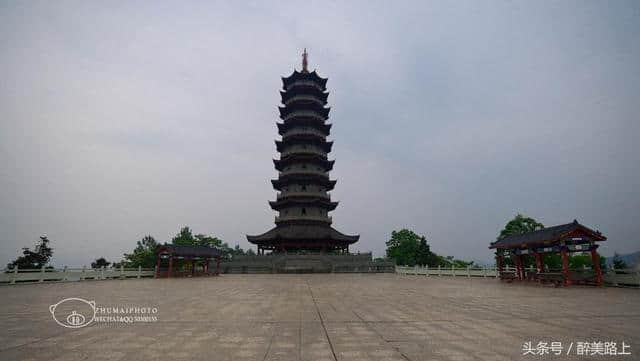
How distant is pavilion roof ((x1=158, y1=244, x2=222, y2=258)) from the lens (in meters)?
26.2

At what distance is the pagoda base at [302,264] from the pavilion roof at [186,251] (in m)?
6.43

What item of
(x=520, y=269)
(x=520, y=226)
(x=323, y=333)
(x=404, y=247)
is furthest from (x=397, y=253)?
(x=323, y=333)

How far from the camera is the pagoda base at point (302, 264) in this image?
116 feet

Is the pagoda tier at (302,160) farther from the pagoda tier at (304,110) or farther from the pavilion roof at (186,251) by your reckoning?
the pavilion roof at (186,251)

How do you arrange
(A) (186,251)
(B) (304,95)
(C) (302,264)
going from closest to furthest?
(A) (186,251) < (C) (302,264) < (B) (304,95)

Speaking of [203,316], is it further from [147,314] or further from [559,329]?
[559,329]

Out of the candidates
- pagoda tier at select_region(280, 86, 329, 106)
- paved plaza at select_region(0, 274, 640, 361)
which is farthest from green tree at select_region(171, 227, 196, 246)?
paved plaza at select_region(0, 274, 640, 361)

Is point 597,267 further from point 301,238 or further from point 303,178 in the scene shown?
point 303,178

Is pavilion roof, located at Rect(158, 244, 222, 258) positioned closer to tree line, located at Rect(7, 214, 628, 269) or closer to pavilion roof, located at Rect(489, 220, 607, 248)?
tree line, located at Rect(7, 214, 628, 269)

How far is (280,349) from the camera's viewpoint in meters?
4.77

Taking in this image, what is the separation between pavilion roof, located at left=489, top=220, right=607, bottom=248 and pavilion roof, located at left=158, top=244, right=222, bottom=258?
2448cm

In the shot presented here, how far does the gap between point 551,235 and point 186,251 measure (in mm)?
27104

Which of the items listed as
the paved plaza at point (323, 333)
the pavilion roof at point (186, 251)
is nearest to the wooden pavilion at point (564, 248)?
the paved plaza at point (323, 333)

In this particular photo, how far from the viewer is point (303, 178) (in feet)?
149
